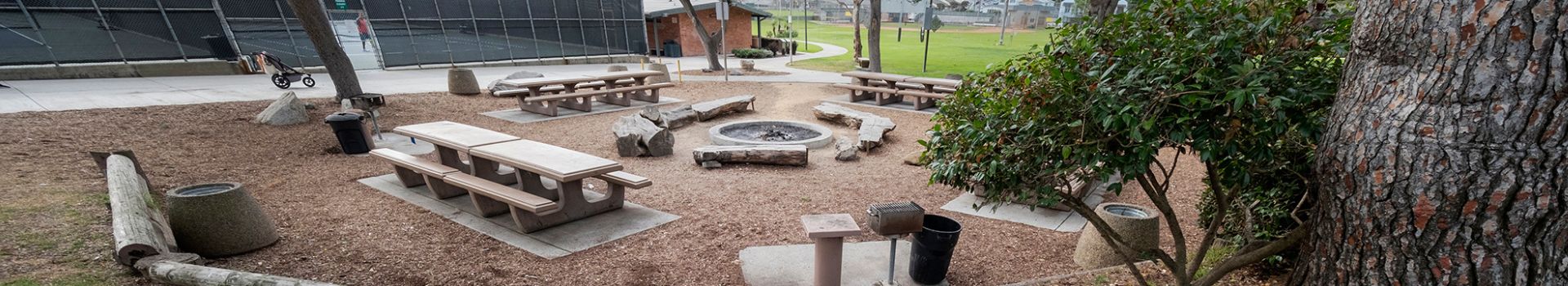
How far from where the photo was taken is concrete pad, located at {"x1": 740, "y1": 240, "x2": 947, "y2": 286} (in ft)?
13.0

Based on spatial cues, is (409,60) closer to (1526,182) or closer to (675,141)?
(675,141)

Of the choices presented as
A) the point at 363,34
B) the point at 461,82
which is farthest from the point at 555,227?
the point at 363,34

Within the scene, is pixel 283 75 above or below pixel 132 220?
below

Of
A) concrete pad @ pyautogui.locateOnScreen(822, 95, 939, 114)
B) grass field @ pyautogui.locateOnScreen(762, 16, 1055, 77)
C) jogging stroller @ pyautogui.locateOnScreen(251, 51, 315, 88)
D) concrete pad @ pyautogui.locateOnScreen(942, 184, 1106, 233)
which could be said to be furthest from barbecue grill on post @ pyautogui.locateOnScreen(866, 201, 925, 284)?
jogging stroller @ pyautogui.locateOnScreen(251, 51, 315, 88)

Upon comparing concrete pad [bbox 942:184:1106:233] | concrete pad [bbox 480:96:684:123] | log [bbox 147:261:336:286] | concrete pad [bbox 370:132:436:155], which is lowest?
concrete pad [bbox 480:96:684:123]

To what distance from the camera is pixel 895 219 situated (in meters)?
3.46

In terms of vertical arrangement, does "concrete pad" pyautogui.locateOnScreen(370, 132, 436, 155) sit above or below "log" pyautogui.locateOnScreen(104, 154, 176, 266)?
below

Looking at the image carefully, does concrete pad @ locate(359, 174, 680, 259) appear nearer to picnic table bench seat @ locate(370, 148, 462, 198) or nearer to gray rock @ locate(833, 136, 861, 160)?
picnic table bench seat @ locate(370, 148, 462, 198)

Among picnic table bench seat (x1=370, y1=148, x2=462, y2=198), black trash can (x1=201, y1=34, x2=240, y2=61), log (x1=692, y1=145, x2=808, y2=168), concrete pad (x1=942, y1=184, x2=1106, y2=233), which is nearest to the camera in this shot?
concrete pad (x1=942, y1=184, x2=1106, y2=233)

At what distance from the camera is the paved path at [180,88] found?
9680 millimetres

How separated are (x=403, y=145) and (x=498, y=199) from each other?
14.6 feet

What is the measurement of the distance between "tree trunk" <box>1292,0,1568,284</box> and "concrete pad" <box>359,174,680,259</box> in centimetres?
405

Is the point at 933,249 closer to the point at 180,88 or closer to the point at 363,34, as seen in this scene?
the point at 180,88

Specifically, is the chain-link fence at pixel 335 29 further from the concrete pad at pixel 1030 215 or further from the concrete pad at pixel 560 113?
the concrete pad at pixel 1030 215
